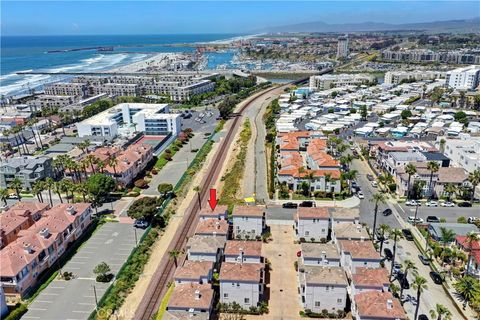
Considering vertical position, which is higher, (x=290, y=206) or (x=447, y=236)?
(x=447, y=236)

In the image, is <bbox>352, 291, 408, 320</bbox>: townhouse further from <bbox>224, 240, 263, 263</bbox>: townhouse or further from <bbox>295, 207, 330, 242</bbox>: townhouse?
<bbox>295, 207, 330, 242</bbox>: townhouse

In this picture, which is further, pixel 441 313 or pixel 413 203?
pixel 413 203

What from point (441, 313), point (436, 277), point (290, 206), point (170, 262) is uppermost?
point (441, 313)

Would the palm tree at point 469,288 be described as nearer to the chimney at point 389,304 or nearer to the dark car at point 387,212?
the chimney at point 389,304

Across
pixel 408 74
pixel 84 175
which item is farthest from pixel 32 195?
pixel 408 74

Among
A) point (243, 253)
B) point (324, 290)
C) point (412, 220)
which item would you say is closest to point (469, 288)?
point (324, 290)

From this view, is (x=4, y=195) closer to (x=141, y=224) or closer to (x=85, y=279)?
(x=141, y=224)
